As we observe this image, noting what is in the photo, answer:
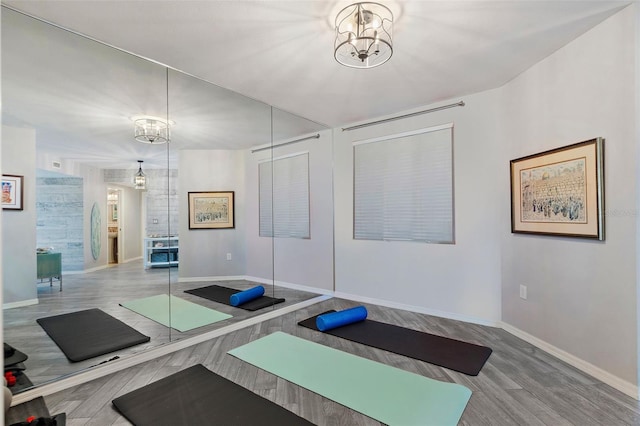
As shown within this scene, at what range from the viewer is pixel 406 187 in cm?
405

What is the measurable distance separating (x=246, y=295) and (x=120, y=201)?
1.70 meters

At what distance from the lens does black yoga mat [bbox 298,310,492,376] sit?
257 centimetres

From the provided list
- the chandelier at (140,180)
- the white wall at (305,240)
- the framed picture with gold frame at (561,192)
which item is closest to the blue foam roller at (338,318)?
the white wall at (305,240)

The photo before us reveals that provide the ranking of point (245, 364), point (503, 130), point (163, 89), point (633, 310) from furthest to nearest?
point (503, 130), point (163, 89), point (245, 364), point (633, 310)

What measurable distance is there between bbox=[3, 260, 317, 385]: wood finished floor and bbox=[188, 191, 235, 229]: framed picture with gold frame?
0.55 metres

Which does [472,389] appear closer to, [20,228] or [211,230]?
[211,230]

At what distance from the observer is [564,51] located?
259 centimetres

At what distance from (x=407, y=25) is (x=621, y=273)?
7.55ft

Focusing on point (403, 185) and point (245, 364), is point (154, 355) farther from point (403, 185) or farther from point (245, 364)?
point (403, 185)

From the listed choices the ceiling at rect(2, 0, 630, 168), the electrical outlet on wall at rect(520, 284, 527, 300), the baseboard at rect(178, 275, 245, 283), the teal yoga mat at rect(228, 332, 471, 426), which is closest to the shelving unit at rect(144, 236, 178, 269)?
the baseboard at rect(178, 275, 245, 283)

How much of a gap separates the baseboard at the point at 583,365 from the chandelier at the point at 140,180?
386 centimetres

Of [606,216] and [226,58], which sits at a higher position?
[226,58]

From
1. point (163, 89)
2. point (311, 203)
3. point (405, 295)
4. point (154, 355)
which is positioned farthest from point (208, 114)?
point (405, 295)

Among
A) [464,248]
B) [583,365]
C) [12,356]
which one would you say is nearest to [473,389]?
[583,365]
